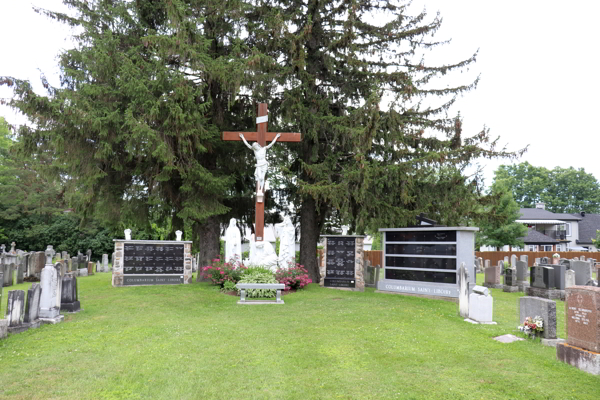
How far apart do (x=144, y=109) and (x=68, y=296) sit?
5896mm

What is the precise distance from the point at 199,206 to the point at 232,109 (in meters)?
4.28

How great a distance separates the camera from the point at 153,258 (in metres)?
14.0

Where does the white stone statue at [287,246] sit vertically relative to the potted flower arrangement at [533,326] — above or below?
above

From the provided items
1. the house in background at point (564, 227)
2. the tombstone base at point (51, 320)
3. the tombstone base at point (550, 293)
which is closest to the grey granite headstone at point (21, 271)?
the tombstone base at point (51, 320)

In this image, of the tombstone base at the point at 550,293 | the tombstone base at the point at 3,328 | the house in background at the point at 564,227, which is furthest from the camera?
the house in background at the point at 564,227

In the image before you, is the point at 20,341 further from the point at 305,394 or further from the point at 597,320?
the point at 597,320

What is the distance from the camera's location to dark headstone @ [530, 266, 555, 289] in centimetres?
1313

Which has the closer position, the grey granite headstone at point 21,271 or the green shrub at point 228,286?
the green shrub at point 228,286

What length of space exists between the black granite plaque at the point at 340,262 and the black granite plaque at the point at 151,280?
199 inches

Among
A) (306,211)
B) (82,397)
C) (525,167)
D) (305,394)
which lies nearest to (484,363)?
(305,394)

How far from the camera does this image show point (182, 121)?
40.3 ft

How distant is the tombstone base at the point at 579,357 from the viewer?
5.15 m

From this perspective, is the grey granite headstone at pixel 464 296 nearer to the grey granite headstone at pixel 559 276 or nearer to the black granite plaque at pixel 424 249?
the black granite plaque at pixel 424 249

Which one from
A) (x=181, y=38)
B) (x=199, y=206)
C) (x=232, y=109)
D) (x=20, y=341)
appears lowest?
(x=20, y=341)
